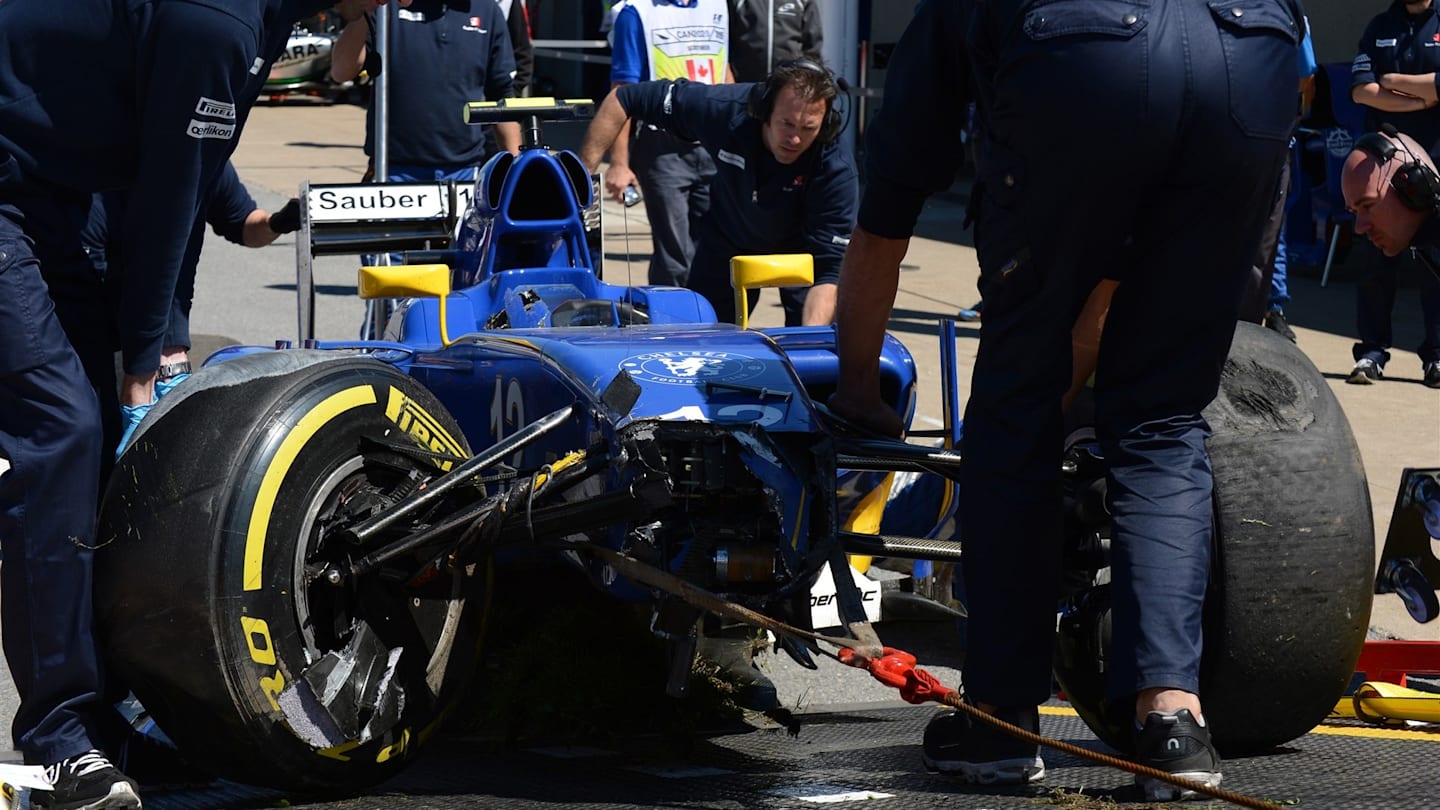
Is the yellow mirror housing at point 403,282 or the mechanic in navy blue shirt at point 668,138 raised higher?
the mechanic in navy blue shirt at point 668,138

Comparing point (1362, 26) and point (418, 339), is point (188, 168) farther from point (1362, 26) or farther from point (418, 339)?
point (1362, 26)

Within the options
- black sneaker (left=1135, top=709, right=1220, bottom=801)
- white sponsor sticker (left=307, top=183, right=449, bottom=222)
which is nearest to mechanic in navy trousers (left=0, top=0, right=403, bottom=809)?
black sneaker (left=1135, top=709, right=1220, bottom=801)

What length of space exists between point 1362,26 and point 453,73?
908 centimetres

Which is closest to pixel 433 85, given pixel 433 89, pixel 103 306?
pixel 433 89

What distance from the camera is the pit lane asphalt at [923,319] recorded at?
18.3 feet

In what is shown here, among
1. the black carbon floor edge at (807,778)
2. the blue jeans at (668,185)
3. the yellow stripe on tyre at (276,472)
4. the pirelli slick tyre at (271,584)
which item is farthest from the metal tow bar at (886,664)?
the blue jeans at (668,185)

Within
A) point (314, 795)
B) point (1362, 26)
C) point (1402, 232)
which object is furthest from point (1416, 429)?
point (1362, 26)

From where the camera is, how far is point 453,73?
9.20m

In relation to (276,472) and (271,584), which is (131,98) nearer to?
(276,472)

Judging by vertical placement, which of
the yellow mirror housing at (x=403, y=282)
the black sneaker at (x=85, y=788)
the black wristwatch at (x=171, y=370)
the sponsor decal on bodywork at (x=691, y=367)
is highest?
the yellow mirror housing at (x=403, y=282)

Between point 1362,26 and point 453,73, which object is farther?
point 1362,26

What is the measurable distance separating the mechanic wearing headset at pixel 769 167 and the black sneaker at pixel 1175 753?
3.70 m

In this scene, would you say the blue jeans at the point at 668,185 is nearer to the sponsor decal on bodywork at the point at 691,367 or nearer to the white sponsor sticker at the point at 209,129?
the sponsor decal on bodywork at the point at 691,367

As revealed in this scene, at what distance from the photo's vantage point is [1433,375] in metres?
9.38
